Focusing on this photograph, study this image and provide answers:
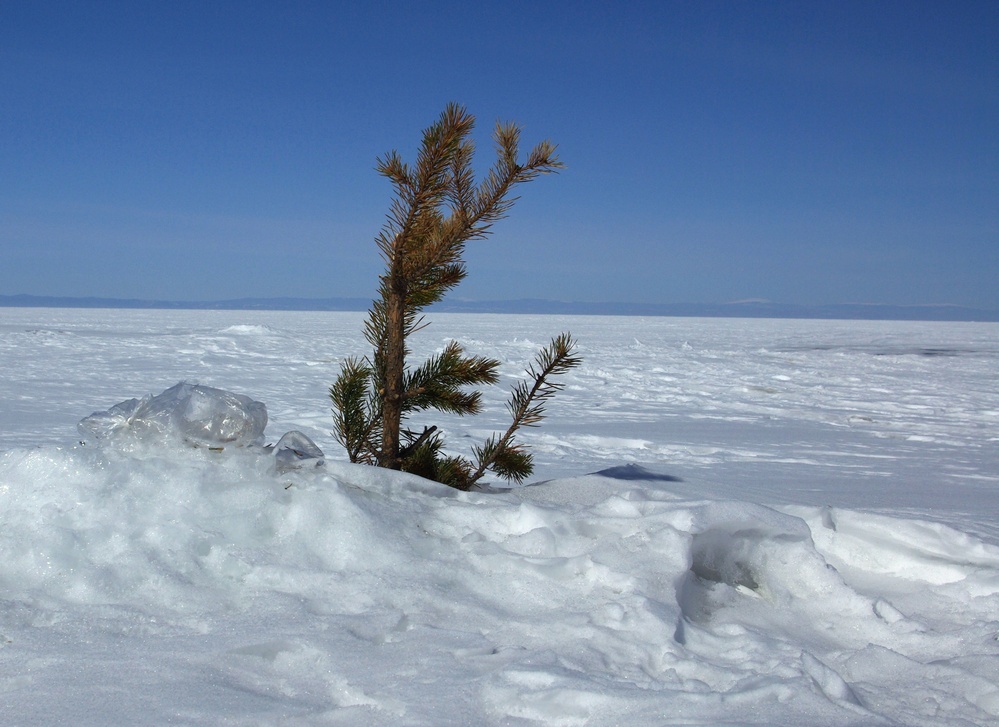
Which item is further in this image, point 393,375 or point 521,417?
point 521,417

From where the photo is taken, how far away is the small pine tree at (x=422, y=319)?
2924mm

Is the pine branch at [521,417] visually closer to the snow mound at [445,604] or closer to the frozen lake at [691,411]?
the snow mound at [445,604]

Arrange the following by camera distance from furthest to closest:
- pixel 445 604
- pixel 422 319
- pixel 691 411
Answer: pixel 691 411 → pixel 422 319 → pixel 445 604

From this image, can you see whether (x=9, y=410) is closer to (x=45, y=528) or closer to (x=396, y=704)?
(x=45, y=528)

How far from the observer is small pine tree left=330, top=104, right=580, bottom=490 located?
2924 millimetres

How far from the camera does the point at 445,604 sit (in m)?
2.00

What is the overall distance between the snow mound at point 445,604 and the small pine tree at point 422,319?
17.0 inches

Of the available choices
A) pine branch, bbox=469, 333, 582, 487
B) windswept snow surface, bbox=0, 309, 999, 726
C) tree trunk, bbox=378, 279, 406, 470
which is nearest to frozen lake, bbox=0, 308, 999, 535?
pine branch, bbox=469, 333, 582, 487

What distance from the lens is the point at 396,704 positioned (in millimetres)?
1531

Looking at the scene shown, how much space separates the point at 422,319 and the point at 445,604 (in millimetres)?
1328

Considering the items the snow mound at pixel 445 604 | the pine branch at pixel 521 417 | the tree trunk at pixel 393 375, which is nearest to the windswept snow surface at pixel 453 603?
the snow mound at pixel 445 604

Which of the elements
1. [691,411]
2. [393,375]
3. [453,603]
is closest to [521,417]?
→ [393,375]

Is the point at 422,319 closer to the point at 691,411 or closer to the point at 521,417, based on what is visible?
the point at 521,417

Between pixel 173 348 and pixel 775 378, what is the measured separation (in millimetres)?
10878
